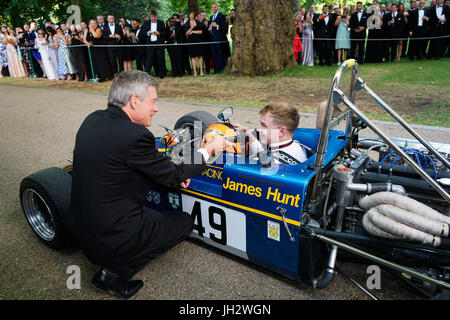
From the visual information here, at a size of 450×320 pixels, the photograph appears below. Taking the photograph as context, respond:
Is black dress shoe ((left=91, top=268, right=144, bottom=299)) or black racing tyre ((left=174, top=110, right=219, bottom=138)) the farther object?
black racing tyre ((left=174, top=110, right=219, bottom=138))

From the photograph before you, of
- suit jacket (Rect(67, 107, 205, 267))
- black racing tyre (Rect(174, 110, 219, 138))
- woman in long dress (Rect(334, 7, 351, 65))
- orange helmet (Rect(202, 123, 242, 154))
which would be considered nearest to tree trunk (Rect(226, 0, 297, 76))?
woman in long dress (Rect(334, 7, 351, 65))

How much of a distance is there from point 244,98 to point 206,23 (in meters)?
5.28

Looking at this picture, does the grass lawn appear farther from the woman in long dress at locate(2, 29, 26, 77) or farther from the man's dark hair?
the woman in long dress at locate(2, 29, 26, 77)

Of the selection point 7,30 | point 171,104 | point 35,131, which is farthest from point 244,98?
point 7,30

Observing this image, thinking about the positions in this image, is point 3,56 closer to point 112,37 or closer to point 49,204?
point 112,37

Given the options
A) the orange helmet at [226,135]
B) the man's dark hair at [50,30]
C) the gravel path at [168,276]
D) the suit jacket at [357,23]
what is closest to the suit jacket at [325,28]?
the suit jacket at [357,23]

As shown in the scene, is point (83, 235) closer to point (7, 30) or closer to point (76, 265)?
point (76, 265)

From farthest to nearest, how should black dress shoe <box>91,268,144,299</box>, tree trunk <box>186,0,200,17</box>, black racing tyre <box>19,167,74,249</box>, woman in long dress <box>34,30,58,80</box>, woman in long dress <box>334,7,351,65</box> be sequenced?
tree trunk <box>186,0,200,17</box>, woman in long dress <box>34,30,58,80</box>, woman in long dress <box>334,7,351,65</box>, black racing tyre <box>19,167,74,249</box>, black dress shoe <box>91,268,144,299</box>

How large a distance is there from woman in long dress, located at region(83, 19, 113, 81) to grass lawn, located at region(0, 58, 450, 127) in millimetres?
683

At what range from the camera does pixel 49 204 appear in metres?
2.66

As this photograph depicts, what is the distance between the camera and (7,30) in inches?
639

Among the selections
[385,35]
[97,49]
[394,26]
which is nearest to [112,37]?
[97,49]

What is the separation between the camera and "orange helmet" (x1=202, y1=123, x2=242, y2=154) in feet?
8.73
